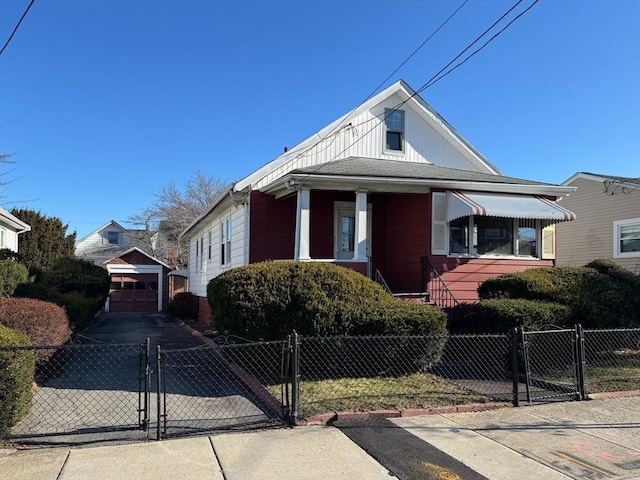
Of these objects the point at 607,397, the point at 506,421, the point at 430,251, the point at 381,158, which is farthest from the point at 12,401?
the point at 381,158

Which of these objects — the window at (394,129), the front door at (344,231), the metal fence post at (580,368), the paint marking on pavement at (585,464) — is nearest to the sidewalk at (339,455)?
the paint marking on pavement at (585,464)

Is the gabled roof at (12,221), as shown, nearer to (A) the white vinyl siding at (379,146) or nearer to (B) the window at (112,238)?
(A) the white vinyl siding at (379,146)

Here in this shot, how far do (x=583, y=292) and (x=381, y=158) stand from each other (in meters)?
6.42

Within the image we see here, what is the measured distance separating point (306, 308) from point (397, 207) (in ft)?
20.2

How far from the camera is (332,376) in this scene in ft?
26.5

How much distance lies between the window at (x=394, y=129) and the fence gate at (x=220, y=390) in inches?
306

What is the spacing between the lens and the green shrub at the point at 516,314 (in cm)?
895

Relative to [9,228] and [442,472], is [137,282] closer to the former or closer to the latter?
[9,228]

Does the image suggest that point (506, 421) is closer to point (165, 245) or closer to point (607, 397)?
point (607, 397)

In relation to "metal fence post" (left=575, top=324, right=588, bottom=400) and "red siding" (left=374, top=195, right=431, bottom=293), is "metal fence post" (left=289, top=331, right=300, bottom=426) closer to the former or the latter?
"metal fence post" (left=575, top=324, right=588, bottom=400)

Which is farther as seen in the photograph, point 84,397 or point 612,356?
point 612,356

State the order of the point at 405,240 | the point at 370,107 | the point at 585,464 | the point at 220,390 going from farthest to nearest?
the point at 370,107
the point at 405,240
the point at 220,390
the point at 585,464

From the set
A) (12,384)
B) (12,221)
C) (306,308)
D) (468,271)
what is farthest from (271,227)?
(12,221)

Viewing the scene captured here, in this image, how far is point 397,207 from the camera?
43.8 ft
